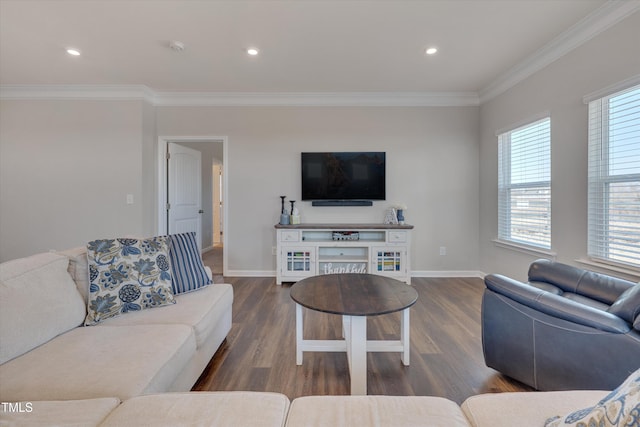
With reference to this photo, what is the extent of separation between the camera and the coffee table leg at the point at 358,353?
1.47 metres

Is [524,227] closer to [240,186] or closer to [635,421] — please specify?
[635,421]

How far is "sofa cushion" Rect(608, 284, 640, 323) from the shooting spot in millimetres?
1187

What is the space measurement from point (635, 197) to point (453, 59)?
1991 mm

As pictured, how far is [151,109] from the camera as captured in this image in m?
3.83

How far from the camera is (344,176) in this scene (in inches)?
151

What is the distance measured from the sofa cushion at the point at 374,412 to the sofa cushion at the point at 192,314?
92 centimetres

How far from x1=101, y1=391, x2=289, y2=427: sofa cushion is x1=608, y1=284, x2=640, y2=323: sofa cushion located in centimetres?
150

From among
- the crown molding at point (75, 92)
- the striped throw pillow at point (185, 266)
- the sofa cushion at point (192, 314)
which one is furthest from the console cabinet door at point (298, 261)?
the crown molding at point (75, 92)

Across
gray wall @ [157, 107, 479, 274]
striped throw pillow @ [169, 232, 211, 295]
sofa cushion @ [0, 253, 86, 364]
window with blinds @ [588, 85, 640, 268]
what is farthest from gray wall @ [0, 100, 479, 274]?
sofa cushion @ [0, 253, 86, 364]

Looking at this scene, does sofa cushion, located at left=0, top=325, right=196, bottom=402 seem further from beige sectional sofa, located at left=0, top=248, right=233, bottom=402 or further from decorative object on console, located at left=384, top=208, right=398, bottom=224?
decorative object on console, located at left=384, top=208, right=398, bottom=224

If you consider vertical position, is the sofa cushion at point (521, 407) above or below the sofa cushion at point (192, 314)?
above

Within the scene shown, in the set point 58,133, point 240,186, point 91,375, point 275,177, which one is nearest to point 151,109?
point 58,133

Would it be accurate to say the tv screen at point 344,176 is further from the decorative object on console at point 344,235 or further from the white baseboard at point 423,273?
the white baseboard at point 423,273

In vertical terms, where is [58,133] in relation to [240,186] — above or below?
above
